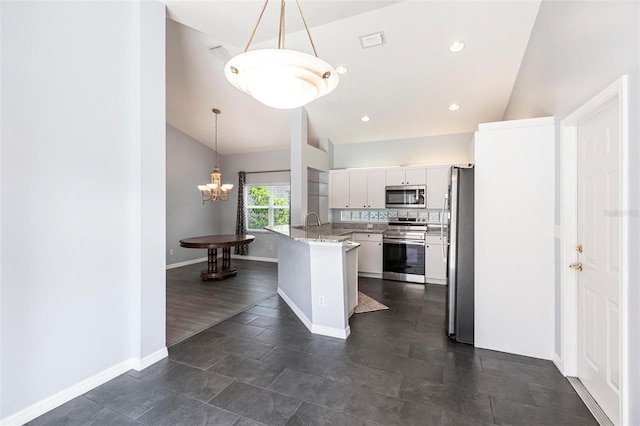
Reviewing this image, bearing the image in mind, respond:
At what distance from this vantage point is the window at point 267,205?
7324 millimetres

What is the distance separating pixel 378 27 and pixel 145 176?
119 inches

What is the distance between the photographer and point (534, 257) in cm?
258

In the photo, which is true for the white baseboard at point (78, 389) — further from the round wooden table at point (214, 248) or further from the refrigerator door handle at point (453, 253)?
the refrigerator door handle at point (453, 253)

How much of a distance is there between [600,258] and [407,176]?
Result: 3628 millimetres

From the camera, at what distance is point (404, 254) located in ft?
16.9

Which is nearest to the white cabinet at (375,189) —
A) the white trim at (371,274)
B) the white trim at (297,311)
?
the white trim at (371,274)

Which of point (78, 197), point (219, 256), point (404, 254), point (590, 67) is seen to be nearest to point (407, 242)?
point (404, 254)

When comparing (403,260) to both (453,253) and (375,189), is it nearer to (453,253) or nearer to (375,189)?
(375,189)

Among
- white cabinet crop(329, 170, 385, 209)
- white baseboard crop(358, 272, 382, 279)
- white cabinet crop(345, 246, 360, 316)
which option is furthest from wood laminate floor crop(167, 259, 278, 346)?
Answer: white cabinet crop(329, 170, 385, 209)

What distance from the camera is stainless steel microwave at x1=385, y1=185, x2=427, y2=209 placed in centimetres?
530

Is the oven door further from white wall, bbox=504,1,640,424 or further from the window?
the window

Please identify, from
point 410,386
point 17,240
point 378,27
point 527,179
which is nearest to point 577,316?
point 527,179

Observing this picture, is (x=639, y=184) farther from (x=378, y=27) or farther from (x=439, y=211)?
(x=439, y=211)

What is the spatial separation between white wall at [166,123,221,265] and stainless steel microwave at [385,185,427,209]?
13.8ft
